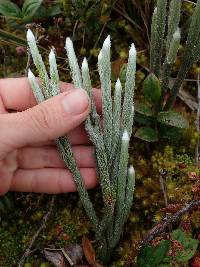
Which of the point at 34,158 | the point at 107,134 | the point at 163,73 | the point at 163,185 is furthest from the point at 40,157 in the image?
the point at 163,73

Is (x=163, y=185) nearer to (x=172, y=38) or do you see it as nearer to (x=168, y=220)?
(x=168, y=220)

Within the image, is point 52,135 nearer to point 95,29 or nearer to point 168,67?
point 168,67

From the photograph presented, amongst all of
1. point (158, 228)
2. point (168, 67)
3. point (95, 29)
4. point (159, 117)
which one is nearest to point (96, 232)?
point (158, 228)

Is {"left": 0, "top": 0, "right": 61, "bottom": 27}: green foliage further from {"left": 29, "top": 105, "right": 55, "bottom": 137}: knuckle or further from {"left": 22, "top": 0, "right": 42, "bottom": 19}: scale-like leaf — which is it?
{"left": 29, "top": 105, "right": 55, "bottom": 137}: knuckle

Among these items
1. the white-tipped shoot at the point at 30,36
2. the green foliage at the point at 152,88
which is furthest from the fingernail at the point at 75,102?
the green foliage at the point at 152,88

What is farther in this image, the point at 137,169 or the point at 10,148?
the point at 137,169

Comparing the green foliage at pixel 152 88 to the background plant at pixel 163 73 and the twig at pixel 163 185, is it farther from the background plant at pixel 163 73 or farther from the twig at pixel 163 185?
the twig at pixel 163 185
